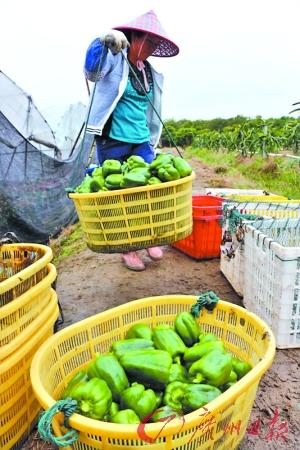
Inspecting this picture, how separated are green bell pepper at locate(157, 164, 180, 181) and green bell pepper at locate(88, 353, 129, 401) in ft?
3.77

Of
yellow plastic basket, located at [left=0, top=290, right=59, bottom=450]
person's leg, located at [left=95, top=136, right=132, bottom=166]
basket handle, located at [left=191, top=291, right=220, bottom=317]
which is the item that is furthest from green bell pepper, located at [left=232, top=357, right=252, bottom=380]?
person's leg, located at [left=95, top=136, right=132, bottom=166]

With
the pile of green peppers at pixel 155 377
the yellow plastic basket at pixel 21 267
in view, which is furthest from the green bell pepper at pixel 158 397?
the yellow plastic basket at pixel 21 267

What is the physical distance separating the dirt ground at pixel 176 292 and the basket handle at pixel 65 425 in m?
0.65

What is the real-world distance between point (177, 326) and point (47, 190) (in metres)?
3.72

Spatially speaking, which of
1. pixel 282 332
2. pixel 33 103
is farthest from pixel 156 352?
pixel 33 103

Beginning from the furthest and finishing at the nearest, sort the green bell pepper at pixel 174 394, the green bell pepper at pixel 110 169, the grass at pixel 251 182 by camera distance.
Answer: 1. the grass at pixel 251 182
2. the green bell pepper at pixel 110 169
3. the green bell pepper at pixel 174 394

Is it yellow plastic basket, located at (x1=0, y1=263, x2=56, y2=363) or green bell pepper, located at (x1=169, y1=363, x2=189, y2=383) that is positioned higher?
yellow plastic basket, located at (x1=0, y1=263, x2=56, y2=363)

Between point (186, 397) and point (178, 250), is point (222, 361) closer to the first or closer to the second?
point (186, 397)

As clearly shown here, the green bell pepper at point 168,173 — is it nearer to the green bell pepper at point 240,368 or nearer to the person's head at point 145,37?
the green bell pepper at point 240,368

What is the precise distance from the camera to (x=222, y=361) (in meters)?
1.63

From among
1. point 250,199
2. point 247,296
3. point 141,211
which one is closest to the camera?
point 141,211

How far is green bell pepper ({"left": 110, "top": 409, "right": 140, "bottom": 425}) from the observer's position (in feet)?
4.53

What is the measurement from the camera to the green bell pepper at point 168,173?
Answer: 2.44 m

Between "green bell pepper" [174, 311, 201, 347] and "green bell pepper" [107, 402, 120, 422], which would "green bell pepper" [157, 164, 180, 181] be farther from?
"green bell pepper" [107, 402, 120, 422]
